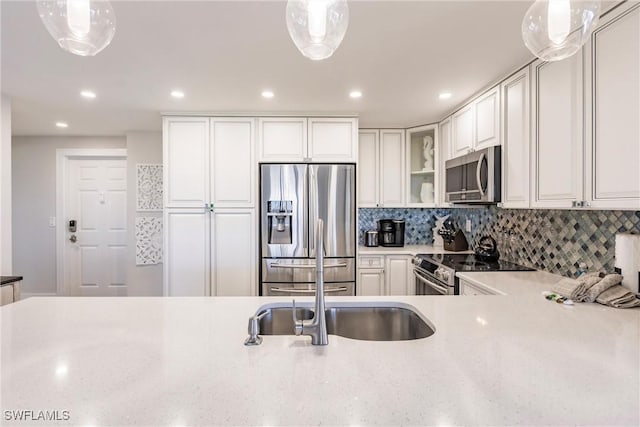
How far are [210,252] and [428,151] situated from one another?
8.86ft

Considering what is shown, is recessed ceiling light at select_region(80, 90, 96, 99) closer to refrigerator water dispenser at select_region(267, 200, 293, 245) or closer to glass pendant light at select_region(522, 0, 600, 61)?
refrigerator water dispenser at select_region(267, 200, 293, 245)

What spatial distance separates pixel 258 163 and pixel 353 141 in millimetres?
1017

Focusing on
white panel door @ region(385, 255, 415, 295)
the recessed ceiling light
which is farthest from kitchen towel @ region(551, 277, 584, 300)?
the recessed ceiling light

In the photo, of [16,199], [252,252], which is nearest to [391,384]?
[252,252]

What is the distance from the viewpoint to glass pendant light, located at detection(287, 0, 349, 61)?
1026 millimetres

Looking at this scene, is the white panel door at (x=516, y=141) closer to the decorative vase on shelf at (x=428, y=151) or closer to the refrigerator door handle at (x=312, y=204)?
the decorative vase on shelf at (x=428, y=151)

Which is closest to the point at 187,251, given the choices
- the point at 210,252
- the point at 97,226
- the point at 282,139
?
the point at 210,252

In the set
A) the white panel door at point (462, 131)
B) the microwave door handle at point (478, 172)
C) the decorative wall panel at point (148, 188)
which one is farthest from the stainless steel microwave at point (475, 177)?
the decorative wall panel at point (148, 188)

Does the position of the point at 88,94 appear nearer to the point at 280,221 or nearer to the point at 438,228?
the point at 280,221

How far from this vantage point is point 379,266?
338 cm

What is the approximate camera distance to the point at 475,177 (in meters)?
2.62

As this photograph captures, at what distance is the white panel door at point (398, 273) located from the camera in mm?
3350

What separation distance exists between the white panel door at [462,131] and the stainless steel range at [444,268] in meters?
1.00

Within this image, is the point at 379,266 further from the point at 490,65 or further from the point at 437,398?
the point at 437,398
